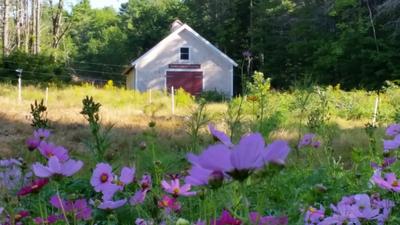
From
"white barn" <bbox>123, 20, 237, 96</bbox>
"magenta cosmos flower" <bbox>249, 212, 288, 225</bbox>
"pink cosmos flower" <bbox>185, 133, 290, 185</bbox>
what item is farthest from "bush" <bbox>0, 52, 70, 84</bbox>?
"pink cosmos flower" <bbox>185, 133, 290, 185</bbox>

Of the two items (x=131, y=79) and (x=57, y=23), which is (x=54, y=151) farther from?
(x=57, y=23)

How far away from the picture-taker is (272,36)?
3447cm

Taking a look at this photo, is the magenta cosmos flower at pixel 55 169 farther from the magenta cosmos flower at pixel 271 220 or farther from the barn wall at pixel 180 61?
the barn wall at pixel 180 61

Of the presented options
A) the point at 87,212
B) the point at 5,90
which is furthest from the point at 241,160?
the point at 5,90

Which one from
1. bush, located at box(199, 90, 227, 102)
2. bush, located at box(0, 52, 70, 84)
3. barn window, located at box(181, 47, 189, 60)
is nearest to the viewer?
bush, located at box(199, 90, 227, 102)

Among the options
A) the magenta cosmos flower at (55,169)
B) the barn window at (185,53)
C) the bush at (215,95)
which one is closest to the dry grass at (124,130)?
the magenta cosmos flower at (55,169)

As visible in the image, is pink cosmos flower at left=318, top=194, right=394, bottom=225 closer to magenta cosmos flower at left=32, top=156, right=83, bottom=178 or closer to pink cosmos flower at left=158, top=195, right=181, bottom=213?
pink cosmos flower at left=158, top=195, right=181, bottom=213

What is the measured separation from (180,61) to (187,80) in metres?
1.07

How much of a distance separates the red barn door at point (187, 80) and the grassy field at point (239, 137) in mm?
4938

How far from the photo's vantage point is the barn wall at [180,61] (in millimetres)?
28359

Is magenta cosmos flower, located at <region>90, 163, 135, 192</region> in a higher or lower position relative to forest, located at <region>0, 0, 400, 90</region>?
lower

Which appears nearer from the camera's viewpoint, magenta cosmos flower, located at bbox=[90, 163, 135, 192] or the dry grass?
magenta cosmos flower, located at bbox=[90, 163, 135, 192]

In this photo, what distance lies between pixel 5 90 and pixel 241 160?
22.9 metres

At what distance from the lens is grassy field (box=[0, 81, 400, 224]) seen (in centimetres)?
153
